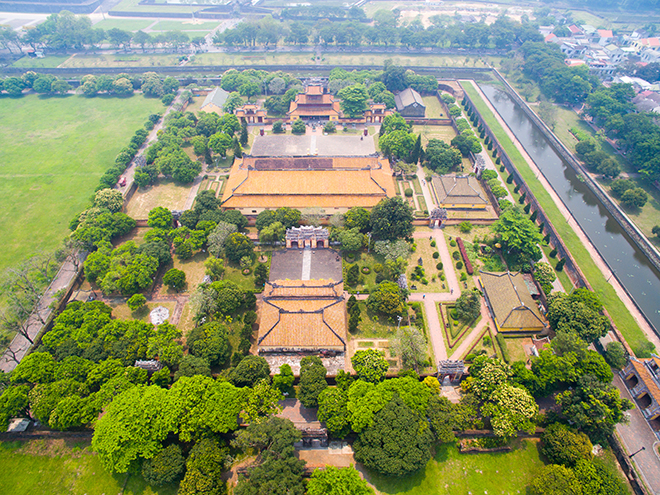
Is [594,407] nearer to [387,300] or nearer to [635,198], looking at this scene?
[387,300]

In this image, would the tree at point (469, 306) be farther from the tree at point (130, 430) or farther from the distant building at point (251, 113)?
the distant building at point (251, 113)

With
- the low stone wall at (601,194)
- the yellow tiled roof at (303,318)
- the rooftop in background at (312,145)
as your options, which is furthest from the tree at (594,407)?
the rooftop in background at (312,145)

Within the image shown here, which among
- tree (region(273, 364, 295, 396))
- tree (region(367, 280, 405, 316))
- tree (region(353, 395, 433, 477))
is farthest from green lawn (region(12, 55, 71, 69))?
tree (region(353, 395, 433, 477))

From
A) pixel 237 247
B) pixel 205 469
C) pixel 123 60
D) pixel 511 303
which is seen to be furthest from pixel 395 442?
pixel 123 60

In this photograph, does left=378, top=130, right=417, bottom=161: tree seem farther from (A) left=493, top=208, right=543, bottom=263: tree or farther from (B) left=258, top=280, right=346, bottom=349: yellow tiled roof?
(B) left=258, top=280, right=346, bottom=349: yellow tiled roof

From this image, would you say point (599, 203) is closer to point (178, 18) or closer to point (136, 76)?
point (136, 76)

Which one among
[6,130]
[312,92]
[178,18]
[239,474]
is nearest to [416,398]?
[239,474]

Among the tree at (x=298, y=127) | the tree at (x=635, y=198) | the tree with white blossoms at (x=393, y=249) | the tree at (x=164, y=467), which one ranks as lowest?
the tree at (x=164, y=467)
